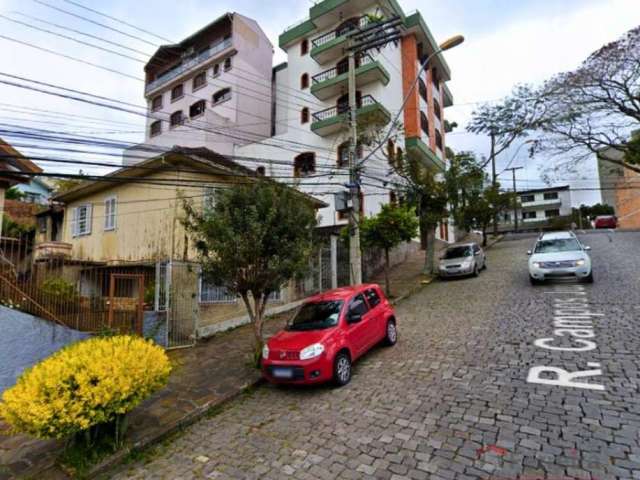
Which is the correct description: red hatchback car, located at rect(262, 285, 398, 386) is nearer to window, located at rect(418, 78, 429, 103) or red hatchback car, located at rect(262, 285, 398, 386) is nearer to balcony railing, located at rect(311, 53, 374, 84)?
balcony railing, located at rect(311, 53, 374, 84)

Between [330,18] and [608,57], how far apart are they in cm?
1690

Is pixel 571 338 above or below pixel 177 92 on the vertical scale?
below

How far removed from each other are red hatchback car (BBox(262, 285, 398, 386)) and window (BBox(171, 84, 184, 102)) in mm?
30703

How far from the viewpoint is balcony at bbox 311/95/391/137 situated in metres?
19.2

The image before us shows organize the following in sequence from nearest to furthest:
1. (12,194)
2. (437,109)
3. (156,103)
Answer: (12,194), (437,109), (156,103)

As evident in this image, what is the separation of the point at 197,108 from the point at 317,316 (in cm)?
2838

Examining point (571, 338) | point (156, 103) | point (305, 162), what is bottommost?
point (571, 338)

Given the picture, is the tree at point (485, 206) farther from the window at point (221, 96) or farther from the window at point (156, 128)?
the window at point (156, 128)

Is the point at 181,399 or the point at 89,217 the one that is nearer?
the point at 181,399

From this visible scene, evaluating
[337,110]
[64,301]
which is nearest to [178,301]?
[64,301]

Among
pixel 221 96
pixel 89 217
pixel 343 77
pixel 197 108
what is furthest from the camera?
pixel 197 108

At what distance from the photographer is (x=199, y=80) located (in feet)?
101

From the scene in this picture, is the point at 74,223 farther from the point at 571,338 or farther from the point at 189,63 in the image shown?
the point at 189,63

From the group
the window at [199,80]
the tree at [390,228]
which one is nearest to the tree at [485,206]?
the tree at [390,228]
